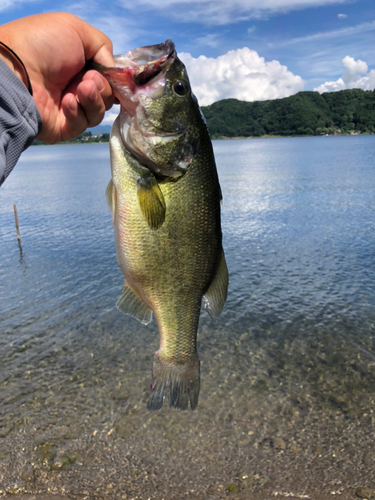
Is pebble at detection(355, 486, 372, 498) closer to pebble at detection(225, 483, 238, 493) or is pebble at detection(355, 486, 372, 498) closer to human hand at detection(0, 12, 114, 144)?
pebble at detection(225, 483, 238, 493)

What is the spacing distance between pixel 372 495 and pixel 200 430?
346 centimetres

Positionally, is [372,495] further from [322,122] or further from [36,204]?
[322,122]

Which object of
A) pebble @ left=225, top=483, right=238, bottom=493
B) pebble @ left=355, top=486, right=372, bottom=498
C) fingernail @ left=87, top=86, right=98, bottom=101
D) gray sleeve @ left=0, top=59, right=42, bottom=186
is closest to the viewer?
gray sleeve @ left=0, top=59, right=42, bottom=186

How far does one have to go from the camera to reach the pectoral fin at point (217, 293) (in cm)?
304

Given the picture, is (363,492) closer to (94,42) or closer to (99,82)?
(99,82)

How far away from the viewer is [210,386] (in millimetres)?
9930

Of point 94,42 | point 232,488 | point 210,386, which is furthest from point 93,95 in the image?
point 210,386

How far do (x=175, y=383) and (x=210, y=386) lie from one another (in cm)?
717

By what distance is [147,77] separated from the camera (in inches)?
100

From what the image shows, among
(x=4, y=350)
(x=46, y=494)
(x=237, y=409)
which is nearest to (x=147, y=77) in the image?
(x=46, y=494)

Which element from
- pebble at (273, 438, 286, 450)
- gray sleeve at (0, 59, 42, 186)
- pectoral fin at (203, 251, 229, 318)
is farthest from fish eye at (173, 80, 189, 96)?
pebble at (273, 438, 286, 450)

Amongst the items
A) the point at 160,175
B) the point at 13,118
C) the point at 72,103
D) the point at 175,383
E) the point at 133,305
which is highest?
the point at 72,103

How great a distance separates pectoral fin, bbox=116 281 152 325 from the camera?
304cm

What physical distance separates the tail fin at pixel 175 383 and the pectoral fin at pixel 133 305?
438 millimetres
